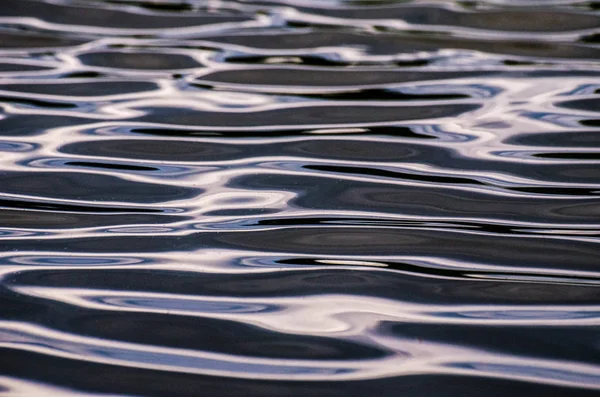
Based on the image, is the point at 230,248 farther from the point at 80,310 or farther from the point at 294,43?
the point at 294,43

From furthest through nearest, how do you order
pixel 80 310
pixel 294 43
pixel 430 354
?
pixel 294 43
pixel 80 310
pixel 430 354

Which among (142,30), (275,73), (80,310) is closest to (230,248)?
(80,310)

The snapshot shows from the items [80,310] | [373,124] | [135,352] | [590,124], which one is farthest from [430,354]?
[590,124]

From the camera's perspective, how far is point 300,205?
1.71 meters

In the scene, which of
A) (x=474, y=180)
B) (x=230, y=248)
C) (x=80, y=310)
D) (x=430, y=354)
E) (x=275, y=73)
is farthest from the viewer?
(x=275, y=73)

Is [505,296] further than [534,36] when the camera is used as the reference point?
No

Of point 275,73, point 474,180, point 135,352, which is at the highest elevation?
point 275,73

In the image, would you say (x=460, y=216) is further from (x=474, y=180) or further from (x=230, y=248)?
(x=230, y=248)

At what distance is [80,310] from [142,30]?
1.81 metres

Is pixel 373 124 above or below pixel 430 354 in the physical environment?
above

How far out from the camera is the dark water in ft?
3.95

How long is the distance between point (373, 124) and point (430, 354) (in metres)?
1.04

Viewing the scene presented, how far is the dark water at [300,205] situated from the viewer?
3.95ft

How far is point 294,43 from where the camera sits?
2.77 meters
